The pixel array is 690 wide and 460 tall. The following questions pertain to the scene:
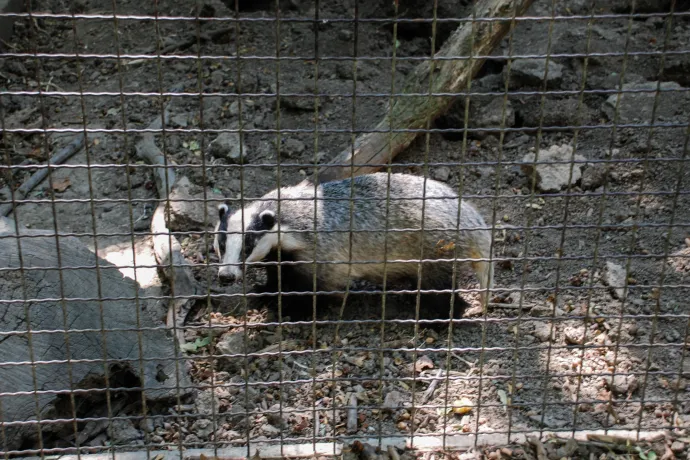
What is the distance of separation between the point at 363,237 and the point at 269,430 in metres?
1.72

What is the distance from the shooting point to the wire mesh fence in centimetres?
378

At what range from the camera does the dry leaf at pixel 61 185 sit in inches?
276

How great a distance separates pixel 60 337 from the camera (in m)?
4.33

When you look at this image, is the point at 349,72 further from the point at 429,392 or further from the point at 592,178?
the point at 429,392

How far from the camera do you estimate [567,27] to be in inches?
341

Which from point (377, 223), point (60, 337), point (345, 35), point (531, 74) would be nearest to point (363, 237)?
point (377, 223)

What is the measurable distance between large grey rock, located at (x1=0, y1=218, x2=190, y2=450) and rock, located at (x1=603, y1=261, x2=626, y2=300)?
116 inches

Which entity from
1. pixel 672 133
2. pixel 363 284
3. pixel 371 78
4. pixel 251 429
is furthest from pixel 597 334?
pixel 371 78

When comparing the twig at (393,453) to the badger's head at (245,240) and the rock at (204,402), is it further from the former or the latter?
the badger's head at (245,240)

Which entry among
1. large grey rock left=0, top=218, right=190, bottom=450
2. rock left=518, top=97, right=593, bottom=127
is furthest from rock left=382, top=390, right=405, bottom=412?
rock left=518, top=97, right=593, bottom=127

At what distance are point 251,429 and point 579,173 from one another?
3.63 m

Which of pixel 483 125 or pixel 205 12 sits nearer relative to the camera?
pixel 483 125

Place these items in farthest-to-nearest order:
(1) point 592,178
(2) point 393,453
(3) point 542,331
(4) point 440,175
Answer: (4) point 440,175
(1) point 592,178
(3) point 542,331
(2) point 393,453

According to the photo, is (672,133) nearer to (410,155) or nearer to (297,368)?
(410,155)
